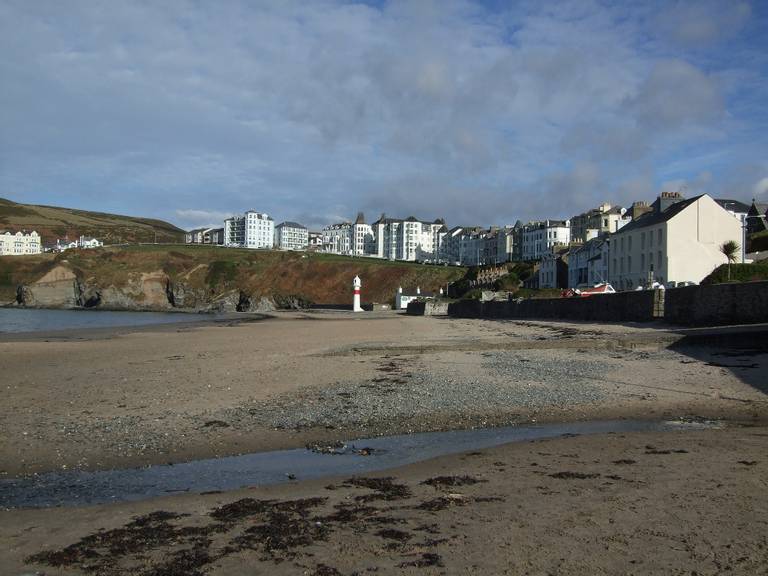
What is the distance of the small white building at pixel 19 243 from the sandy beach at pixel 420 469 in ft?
644

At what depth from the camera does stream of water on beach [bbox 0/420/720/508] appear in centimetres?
671

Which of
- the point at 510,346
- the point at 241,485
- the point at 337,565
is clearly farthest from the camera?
the point at 510,346

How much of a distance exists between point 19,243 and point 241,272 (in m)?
95.1

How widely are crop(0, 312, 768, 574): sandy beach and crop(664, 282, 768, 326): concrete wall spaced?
18.4 ft

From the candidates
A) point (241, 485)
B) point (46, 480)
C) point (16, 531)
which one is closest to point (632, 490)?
point (241, 485)

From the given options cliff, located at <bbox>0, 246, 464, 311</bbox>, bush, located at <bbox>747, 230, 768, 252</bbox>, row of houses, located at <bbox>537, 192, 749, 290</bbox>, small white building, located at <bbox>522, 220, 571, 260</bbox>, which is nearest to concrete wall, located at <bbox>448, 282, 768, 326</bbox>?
row of houses, located at <bbox>537, 192, 749, 290</bbox>

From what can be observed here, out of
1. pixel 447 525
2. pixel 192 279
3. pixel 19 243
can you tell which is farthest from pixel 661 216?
pixel 19 243

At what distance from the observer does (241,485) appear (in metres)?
6.99

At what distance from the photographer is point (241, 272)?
13425cm

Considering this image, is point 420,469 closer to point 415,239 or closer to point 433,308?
point 433,308

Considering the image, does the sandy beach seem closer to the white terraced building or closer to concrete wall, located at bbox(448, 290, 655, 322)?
concrete wall, located at bbox(448, 290, 655, 322)

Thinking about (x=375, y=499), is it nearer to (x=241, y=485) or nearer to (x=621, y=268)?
(x=241, y=485)

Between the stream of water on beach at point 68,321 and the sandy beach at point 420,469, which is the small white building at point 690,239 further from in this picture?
the stream of water on beach at point 68,321

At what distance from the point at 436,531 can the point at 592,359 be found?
42.4 feet
